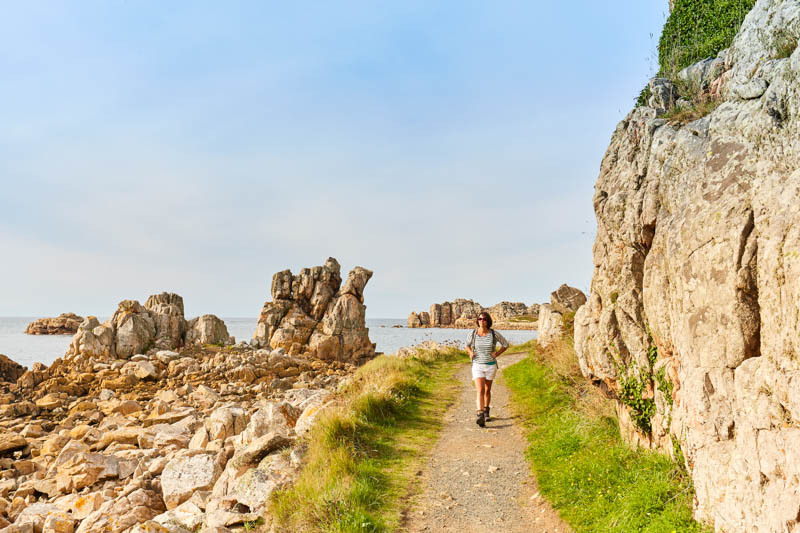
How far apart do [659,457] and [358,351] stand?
37.9 metres

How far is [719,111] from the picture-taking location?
7.15m

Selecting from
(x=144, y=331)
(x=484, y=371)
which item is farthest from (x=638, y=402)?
(x=144, y=331)

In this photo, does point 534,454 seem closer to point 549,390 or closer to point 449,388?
point 549,390

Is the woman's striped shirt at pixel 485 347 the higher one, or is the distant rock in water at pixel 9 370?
the woman's striped shirt at pixel 485 347

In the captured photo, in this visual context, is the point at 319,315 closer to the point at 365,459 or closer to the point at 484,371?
the point at 484,371

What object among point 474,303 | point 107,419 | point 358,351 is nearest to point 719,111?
point 107,419

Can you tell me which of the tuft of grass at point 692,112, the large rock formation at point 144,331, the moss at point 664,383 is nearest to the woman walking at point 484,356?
the moss at point 664,383

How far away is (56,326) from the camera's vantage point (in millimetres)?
103250

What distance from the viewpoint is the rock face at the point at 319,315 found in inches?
1693

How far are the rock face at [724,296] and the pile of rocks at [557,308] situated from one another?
465 inches

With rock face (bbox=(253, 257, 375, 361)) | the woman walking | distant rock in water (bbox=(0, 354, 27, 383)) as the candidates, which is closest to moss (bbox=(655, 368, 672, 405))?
the woman walking

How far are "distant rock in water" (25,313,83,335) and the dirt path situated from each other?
113 metres

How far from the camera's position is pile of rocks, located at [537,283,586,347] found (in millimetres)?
21016

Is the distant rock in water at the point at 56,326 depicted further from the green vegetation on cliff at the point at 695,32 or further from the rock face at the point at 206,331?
the green vegetation on cliff at the point at 695,32
